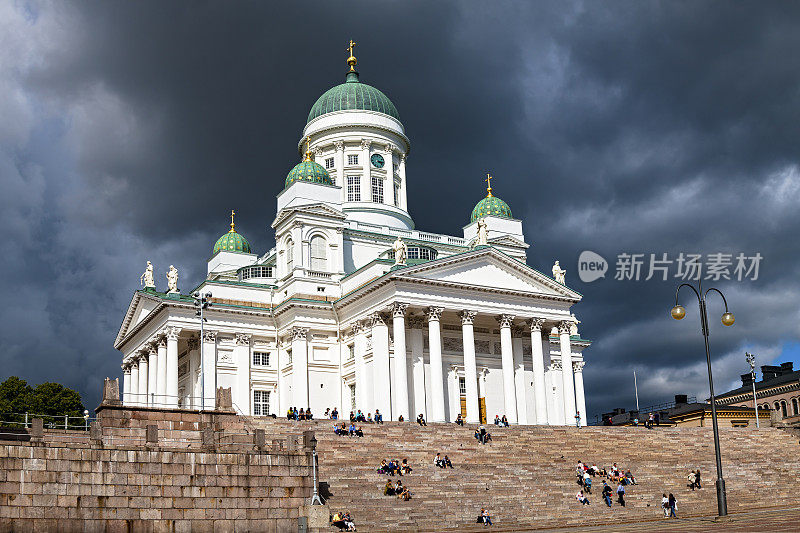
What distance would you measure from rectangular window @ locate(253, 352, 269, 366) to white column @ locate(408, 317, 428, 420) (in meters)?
11.9

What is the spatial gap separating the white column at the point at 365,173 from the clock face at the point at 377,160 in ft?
2.22

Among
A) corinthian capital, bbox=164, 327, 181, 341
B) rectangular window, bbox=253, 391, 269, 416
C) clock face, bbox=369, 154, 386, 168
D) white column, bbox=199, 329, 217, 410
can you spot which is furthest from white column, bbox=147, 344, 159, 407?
clock face, bbox=369, 154, 386, 168

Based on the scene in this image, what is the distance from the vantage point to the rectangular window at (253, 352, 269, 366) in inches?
2547

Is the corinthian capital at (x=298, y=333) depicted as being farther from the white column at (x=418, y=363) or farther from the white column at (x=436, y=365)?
the white column at (x=436, y=365)

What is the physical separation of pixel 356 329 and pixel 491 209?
20.7 m

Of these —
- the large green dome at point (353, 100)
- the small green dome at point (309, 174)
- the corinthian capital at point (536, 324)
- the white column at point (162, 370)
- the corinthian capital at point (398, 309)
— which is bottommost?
the white column at point (162, 370)

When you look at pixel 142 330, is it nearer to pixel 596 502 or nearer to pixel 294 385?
pixel 294 385

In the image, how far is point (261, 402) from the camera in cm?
6412

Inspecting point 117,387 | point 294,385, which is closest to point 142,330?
point 294,385

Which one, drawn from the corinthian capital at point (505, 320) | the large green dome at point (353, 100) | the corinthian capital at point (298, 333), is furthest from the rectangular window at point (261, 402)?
the large green dome at point (353, 100)

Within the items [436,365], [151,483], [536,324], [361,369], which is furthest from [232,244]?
[151,483]

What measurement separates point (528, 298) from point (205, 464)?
32.9m

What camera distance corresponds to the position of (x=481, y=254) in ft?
200

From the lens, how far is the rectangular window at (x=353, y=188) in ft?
251
